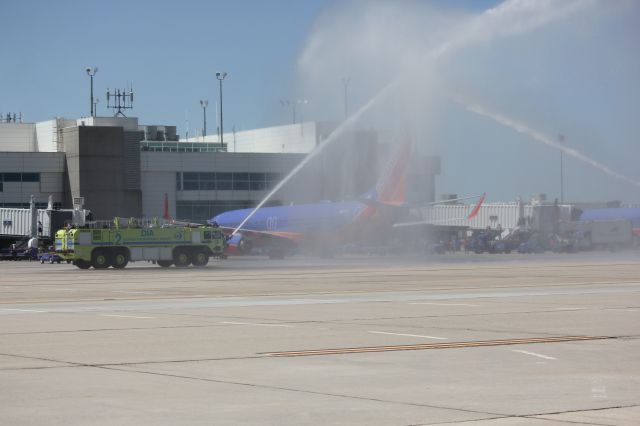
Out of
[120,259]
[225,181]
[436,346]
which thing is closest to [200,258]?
[120,259]

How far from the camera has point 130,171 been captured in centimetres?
12706

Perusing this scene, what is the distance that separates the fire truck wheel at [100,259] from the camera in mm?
71375

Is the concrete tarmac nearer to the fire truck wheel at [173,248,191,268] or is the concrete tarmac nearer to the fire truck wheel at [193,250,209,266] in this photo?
the fire truck wheel at [173,248,191,268]

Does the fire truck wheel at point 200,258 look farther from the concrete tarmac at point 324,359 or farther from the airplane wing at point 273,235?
the concrete tarmac at point 324,359

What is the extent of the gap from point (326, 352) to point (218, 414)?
685 cm

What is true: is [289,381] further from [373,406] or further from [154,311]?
[154,311]

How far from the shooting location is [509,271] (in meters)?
57.3

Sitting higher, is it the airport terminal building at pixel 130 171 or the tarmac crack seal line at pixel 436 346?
the airport terminal building at pixel 130 171

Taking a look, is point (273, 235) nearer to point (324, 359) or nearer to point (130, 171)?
point (130, 171)

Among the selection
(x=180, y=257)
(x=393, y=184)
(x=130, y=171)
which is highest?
(x=130, y=171)

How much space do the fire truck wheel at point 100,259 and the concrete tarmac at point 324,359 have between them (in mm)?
34888

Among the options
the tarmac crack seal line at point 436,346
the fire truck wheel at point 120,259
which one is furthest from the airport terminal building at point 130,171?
the tarmac crack seal line at point 436,346

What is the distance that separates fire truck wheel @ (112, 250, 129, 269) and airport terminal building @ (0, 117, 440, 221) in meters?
35.1

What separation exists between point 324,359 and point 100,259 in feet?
179
